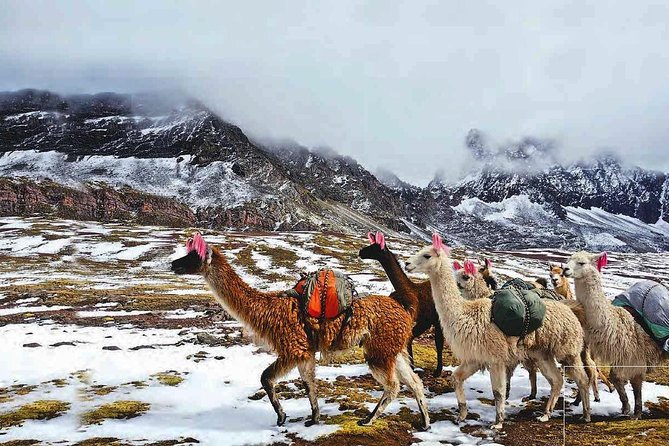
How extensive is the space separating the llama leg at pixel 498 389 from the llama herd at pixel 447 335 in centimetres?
2

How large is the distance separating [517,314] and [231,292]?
523 centimetres

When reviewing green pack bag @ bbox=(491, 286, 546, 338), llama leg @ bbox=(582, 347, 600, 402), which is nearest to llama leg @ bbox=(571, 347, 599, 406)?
llama leg @ bbox=(582, 347, 600, 402)

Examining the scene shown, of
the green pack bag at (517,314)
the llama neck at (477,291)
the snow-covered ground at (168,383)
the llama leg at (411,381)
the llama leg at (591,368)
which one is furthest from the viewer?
the llama neck at (477,291)

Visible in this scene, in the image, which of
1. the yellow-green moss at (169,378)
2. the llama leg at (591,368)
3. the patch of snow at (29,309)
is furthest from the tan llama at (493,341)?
the patch of snow at (29,309)

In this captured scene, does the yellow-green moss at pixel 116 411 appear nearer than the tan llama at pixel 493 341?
Yes

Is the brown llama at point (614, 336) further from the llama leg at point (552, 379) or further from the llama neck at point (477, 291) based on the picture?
the llama neck at point (477, 291)

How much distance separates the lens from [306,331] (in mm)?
8469

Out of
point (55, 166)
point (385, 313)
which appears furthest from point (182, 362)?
point (55, 166)

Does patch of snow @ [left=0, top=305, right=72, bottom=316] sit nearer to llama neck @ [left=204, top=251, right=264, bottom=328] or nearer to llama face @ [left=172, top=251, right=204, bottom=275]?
llama face @ [left=172, top=251, right=204, bottom=275]

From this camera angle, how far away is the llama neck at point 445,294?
917cm

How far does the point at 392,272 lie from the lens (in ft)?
38.2

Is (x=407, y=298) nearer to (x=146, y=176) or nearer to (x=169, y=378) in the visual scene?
(x=169, y=378)

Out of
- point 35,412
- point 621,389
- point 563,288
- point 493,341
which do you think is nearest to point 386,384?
point 493,341

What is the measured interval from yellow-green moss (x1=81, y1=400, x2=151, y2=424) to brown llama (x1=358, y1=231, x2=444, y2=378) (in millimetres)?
5766
